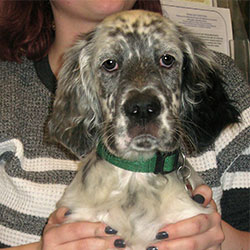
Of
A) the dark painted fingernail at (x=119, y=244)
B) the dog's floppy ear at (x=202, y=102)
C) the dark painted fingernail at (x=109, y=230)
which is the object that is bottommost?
the dark painted fingernail at (x=119, y=244)

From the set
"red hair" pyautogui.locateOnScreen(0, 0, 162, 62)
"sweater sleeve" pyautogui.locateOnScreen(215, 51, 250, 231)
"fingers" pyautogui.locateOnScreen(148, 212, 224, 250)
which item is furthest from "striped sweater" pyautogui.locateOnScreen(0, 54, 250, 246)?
"fingers" pyautogui.locateOnScreen(148, 212, 224, 250)

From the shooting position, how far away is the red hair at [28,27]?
2.02 m

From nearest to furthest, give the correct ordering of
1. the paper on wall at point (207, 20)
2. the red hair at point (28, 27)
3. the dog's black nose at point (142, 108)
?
the dog's black nose at point (142, 108) → the red hair at point (28, 27) → the paper on wall at point (207, 20)

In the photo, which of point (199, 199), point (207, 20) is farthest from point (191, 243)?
point (207, 20)

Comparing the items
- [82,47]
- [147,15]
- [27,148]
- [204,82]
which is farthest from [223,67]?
[27,148]

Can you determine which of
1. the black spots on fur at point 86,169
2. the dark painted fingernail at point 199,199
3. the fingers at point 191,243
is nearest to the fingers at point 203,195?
the dark painted fingernail at point 199,199

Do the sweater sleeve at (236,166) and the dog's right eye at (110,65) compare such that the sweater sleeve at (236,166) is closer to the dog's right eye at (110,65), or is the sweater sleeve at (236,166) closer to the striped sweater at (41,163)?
the striped sweater at (41,163)

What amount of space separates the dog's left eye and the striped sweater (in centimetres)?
36

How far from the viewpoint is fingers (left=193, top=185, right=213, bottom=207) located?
137cm

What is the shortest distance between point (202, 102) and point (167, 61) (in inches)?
8.0

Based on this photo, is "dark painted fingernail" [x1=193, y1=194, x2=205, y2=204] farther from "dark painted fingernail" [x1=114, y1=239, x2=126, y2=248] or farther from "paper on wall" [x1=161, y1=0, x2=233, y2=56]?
"paper on wall" [x1=161, y1=0, x2=233, y2=56]

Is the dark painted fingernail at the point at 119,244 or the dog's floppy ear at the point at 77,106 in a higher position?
the dog's floppy ear at the point at 77,106

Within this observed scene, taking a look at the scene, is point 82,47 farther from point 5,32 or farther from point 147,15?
point 5,32

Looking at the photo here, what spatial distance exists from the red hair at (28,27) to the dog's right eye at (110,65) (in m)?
0.67
